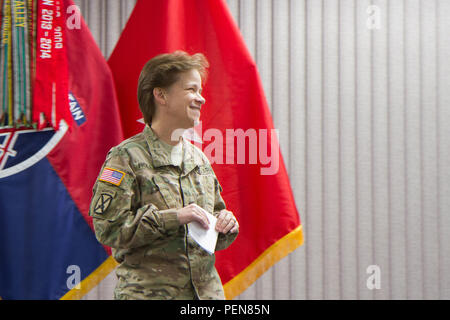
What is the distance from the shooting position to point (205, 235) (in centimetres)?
119

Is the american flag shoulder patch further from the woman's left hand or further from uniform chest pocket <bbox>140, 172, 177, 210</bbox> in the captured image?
the woman's left hand

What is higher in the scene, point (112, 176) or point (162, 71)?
point (162, 71)

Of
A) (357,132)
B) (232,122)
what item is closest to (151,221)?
(232,122)

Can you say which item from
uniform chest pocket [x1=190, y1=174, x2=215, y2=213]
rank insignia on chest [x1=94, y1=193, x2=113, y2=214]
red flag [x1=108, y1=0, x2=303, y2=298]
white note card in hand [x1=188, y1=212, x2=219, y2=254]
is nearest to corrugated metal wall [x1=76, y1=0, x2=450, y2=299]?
red flag [x1=108, y1=0, x2=303, y2=298]

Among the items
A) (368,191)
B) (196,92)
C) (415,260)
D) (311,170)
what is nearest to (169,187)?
(196,92)

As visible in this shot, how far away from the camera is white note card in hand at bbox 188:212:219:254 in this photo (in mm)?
1163

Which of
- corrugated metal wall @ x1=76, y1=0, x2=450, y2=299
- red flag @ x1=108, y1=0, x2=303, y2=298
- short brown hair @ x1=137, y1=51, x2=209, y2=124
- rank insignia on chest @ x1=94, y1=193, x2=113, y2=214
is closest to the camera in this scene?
rank insignia on chest @ x1=94, y1=193, x2=113, y2=214

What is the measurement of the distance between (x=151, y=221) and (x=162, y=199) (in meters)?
0.09

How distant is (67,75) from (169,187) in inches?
38.0

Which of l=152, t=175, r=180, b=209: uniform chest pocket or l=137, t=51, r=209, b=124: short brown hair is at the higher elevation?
l=137, t=51, r=209, b=124: short brown hair

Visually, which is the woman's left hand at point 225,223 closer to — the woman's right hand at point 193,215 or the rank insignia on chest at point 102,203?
the woman's right hand at point 193,215

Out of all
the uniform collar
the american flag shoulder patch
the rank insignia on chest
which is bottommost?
the rank insignia on chest

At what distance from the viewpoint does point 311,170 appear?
2.53 metres

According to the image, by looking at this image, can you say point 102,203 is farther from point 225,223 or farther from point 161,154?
point 225,223
